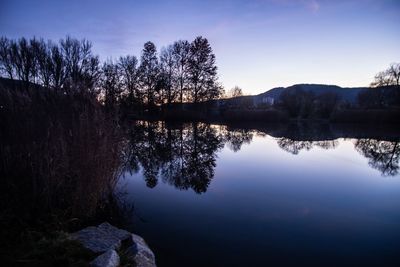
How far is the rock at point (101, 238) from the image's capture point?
133 inches

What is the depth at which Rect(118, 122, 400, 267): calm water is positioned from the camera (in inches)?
162

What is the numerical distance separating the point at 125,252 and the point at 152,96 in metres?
36.3

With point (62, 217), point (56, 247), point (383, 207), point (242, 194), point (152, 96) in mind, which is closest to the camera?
point (56, 247)

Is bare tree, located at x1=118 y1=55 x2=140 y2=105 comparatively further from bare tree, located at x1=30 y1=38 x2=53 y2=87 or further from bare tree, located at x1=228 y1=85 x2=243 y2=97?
bare tree, located at x1=228 y1=85 x2=243 y2=97

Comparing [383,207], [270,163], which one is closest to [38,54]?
[270,163]

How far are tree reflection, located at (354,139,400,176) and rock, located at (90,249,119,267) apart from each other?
10.5m

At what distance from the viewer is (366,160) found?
12.4 m

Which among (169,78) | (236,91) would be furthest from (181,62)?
(236,91)

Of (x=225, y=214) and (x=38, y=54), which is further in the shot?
(x=38, y=54)

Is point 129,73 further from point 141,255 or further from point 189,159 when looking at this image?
point 141,255

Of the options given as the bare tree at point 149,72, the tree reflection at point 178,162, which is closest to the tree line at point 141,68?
the bare tree at point 149,72

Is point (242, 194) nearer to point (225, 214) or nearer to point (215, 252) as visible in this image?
point (225, 214)

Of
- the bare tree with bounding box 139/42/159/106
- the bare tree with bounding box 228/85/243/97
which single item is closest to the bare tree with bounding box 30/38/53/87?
the bare tree with bounding box 139/42/159/106

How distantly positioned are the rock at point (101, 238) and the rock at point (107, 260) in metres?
0.31
